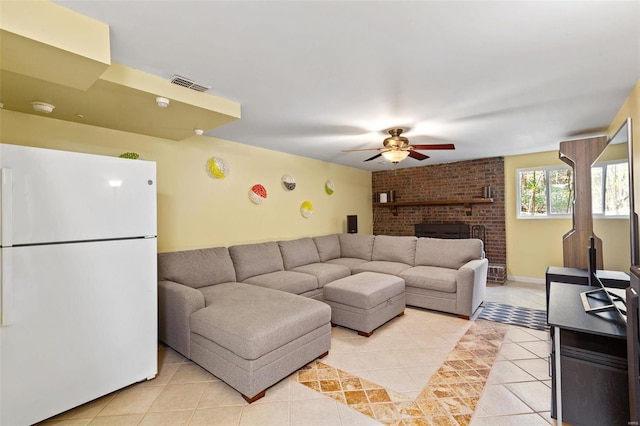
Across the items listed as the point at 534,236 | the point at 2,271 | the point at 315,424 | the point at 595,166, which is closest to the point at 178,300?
the point at 2,271

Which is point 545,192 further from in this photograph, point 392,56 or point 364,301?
point 392,56

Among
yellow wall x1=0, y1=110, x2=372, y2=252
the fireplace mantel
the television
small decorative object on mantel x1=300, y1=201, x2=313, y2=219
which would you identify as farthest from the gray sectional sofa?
the fireplace mantel

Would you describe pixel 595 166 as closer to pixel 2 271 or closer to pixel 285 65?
pixel 285 65

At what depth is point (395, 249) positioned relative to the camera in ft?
15.1

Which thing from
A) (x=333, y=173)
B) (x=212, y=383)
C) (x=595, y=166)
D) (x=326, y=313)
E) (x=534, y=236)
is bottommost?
(x=212, y=383)

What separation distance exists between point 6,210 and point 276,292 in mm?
1940

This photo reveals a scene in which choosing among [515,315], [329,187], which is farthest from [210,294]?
[515,315]

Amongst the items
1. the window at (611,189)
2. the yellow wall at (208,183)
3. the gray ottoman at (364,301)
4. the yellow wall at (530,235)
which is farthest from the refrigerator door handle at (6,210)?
the yellow wall at (530,235)

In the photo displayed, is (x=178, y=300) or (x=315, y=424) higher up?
(x=178, y=300)

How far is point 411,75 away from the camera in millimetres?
2113

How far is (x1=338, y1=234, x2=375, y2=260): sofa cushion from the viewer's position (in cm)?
493

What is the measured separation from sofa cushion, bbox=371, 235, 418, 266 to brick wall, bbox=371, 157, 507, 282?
1.82 m

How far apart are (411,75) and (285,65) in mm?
928

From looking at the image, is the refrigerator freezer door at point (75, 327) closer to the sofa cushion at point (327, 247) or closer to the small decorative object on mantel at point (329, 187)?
the sofa cushion at point (327, 247)
